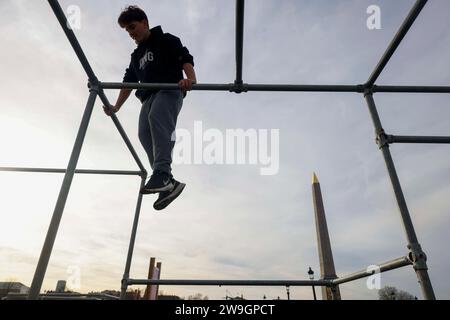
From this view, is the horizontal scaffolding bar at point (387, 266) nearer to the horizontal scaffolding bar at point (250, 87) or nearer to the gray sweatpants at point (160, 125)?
the horizontal scaffolding bar at point (250, 87)

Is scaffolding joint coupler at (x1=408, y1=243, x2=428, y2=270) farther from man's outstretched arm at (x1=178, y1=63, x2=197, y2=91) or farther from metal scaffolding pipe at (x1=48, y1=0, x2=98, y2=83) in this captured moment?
metal scaffolding pipe at (x1=48, y1=0, x2=98, y2=83)

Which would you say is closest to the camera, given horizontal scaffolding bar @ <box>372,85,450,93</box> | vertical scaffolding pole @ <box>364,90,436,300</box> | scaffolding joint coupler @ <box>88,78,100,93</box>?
vertical scaffolding pole @ <box>364,90,436,300</box>

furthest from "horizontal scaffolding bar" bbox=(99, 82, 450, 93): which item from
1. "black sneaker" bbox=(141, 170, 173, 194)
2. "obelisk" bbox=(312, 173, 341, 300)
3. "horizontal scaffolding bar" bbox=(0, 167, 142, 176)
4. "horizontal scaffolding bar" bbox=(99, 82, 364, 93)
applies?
"obelisk" bbox=(312, 173, 341, 300)

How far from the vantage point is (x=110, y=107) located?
2.09 m

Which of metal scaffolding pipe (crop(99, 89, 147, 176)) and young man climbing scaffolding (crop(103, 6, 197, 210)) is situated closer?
young man climbing scaffolding (crop(103, 6, 197, 210))

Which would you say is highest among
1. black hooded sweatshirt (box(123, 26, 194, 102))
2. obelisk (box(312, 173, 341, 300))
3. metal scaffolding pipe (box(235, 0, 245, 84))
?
obelisk (box(312, 173, 341, 300))

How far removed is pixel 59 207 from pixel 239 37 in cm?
123

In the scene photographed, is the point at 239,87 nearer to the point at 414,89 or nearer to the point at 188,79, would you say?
the point at 188,79

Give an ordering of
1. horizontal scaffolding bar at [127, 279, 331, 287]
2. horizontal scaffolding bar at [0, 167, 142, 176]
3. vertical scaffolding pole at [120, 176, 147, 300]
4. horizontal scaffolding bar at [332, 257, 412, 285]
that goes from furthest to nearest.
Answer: horizontal scaffolding bar at [0, 167, 142, 176], vertical scaffolding pole at [120, 176, 147, 300], horizontal scaffolding bar at [127, 279, 331, 287], horizontal scaffolding bar at [332, 257, 412, 285]

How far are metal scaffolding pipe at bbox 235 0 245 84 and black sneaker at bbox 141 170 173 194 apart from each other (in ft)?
2.37

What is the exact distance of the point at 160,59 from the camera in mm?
2051

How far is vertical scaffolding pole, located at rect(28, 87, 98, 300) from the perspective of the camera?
124 cm

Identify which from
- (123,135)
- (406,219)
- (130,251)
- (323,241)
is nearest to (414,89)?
(406,219)
